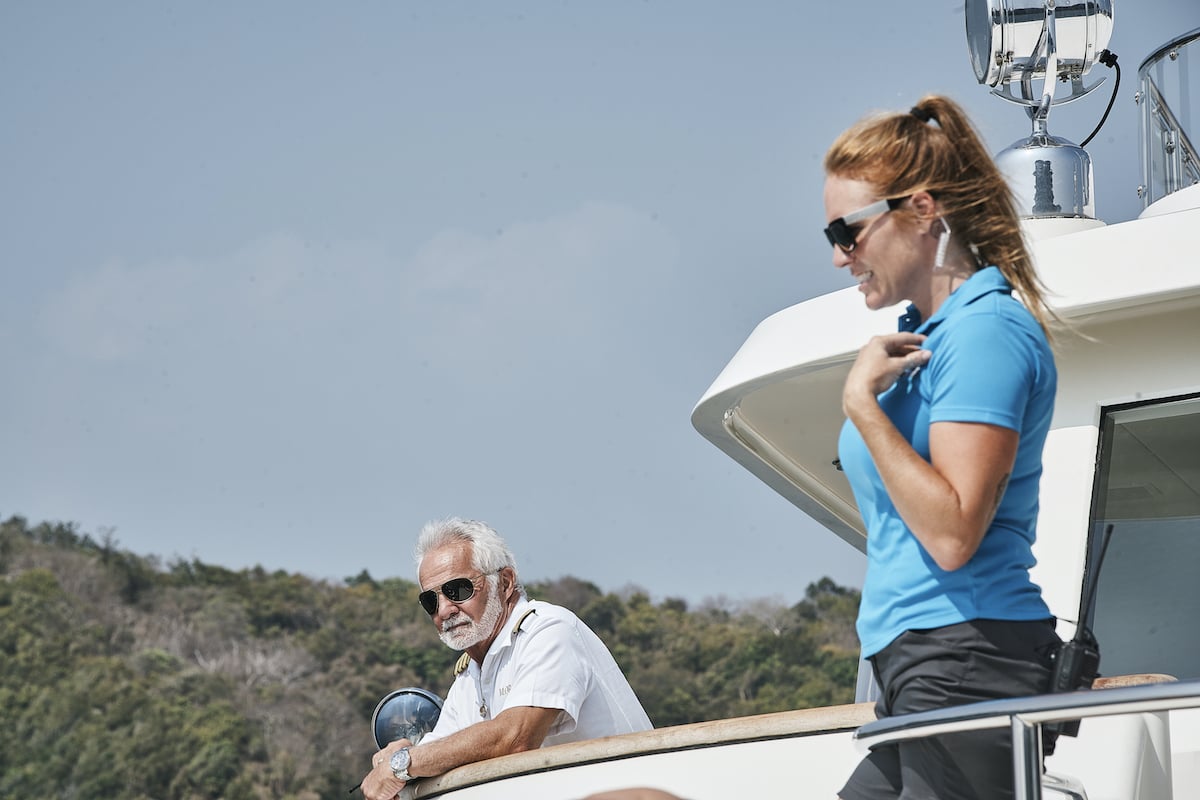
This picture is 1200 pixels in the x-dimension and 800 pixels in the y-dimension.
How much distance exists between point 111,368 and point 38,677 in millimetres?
15802

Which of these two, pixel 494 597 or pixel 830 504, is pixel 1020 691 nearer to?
pixel 494 597

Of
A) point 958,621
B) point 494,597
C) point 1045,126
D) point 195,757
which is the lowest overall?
point 195,757

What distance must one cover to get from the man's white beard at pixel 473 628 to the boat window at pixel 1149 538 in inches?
62.6

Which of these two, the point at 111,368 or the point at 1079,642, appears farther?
the point at 111,368

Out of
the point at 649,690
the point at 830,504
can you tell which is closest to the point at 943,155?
the point at 830,504

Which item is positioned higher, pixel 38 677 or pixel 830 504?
pixel 830 504

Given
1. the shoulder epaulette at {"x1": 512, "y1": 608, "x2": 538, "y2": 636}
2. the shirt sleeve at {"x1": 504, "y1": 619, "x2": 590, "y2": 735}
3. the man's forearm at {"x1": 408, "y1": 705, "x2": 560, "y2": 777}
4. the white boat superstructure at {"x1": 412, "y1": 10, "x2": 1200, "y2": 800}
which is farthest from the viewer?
the shoulder epaulette at {"x1": 512, "y1": 608, "x2": 538, "y2": 636}

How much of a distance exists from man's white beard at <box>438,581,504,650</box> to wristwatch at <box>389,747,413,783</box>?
540 millimetres

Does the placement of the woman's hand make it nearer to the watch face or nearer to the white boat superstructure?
the white boat superstructure

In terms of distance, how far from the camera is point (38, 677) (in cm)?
3706

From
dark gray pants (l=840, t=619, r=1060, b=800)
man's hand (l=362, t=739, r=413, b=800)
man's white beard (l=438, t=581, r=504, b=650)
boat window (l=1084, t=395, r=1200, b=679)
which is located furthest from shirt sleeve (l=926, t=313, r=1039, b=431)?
man's white beard (l=438, t=581, r=504, b=650)

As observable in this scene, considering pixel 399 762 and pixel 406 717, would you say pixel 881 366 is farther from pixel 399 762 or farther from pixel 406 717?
pixel 406 717

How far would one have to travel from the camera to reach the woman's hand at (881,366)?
1.84 meters

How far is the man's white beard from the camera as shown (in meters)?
3.97
